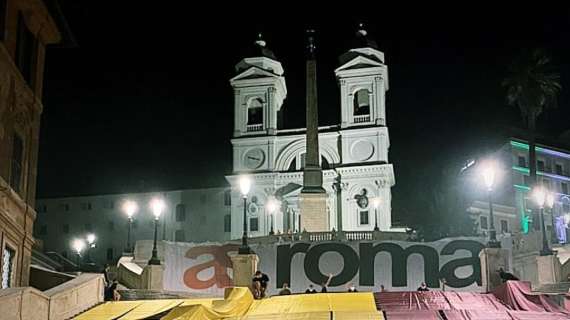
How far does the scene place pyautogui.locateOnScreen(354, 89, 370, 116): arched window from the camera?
83.8 meters

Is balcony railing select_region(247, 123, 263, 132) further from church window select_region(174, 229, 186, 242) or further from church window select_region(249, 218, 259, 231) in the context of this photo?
church window select_region(174, 229, 186, 242)

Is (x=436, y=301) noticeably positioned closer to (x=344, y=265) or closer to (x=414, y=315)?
(x=414, y=315)

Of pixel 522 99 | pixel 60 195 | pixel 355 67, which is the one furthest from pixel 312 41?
pixel 60 195

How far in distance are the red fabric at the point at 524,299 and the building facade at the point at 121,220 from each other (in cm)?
6993

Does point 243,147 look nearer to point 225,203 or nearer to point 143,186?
point 225,203

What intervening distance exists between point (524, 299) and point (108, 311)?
10718 mm

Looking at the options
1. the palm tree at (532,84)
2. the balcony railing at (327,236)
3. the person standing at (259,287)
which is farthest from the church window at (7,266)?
the palm tree at (532,84)

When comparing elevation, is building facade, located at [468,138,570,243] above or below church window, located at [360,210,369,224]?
above

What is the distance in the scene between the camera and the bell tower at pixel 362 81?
3231 inches

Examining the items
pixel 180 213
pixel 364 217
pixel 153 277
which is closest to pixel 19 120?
pixel 153 277

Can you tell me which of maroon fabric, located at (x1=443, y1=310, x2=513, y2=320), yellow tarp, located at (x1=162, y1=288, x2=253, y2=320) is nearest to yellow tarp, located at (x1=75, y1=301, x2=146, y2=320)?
yellow tarp, located at (x1=162, y1=288, x2=253, y2=320)

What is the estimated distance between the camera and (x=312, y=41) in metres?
73.6

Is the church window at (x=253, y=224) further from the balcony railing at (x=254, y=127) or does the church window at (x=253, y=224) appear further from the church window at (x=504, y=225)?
the church window at (x=504, y=225)

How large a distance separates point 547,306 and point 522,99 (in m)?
50.2
